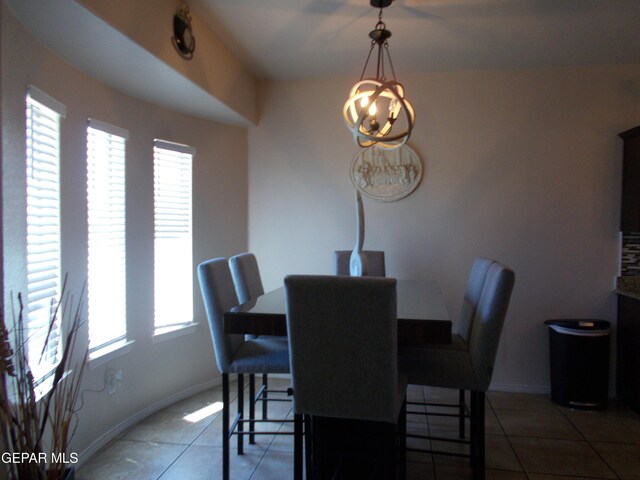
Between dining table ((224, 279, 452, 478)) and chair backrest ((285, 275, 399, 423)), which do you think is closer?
chair backrest ((285, 275, 399, 423))

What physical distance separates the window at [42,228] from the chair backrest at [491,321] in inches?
79.0

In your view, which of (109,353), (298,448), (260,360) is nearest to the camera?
(298,448)

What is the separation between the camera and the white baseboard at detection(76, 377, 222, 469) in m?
2.48

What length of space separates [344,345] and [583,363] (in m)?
2.35

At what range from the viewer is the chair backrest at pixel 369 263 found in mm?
3373

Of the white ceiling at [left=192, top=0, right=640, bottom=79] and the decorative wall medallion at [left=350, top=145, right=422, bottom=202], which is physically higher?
the white ceiling at [left=192, top=0, right=640, bottom=79]

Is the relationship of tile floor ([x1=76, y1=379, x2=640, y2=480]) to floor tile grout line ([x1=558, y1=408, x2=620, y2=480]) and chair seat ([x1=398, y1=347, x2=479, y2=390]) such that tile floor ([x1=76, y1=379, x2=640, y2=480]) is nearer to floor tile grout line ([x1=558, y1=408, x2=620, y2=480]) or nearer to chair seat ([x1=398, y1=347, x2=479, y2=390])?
floor tile grout line ([x1=558, y1=408, x2=620, y2=480])

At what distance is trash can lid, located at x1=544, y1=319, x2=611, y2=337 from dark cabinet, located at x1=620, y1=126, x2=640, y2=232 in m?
0.72

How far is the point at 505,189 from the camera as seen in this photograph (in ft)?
11.6

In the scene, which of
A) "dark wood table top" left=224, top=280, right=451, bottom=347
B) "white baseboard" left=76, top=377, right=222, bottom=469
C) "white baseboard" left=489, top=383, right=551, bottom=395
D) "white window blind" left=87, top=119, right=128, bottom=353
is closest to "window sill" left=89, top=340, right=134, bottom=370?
"white window blind" left=87, top=119, right=128, bottom=353

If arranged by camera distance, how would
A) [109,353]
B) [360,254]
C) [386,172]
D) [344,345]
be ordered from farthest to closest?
1. [386,172]
2. [109,353]
3. [360,254]
4. [344,345]

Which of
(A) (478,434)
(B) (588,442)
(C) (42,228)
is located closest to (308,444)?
(A) (478,434)

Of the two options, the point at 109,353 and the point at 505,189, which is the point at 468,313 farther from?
the point at 109,353

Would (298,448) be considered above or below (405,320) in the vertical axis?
below
